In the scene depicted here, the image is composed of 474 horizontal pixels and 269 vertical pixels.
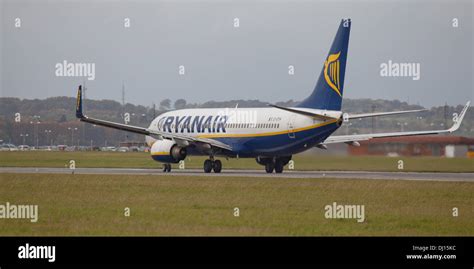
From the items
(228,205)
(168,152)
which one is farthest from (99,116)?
(228,205)

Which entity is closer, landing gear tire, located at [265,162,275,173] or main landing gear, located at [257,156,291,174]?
main landing gear, located at [257,156,291,174]

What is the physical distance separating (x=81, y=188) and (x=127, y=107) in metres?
82.3

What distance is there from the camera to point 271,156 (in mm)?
49906

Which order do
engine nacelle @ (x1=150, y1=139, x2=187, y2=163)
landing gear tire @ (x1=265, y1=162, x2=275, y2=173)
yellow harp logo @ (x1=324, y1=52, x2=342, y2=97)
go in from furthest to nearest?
landing gear tire @ (x1=265, y1=162, x2=275, y2=173) < engine nacelle @ (x1=150, y1=139, x2=187, y2=163) < yellow harp logo @ (x1=324, y1=52, x2=342, y2=97)

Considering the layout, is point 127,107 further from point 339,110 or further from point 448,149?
point 339,110

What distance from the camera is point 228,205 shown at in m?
28.9

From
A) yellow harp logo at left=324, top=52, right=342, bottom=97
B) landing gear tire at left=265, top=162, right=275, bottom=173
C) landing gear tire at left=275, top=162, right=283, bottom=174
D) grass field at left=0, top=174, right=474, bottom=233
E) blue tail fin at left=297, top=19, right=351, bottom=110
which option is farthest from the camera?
landing gear tire at left=265, top=162, right=275, bottom=173

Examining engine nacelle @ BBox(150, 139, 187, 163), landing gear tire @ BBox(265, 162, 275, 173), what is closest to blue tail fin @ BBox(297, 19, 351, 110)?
landing gear tire @ BBox(265, 162, 275, 173)

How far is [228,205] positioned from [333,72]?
55.9ft

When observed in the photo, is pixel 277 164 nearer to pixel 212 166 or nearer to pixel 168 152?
pixel 212 166

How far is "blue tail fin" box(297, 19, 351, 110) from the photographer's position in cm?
4375

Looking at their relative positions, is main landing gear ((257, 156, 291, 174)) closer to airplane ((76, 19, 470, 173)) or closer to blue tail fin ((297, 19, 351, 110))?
airplane ((76, 19, 470, 173))

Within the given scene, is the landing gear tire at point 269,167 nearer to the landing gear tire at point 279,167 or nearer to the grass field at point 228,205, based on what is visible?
the landing gear tire at point 279,167
